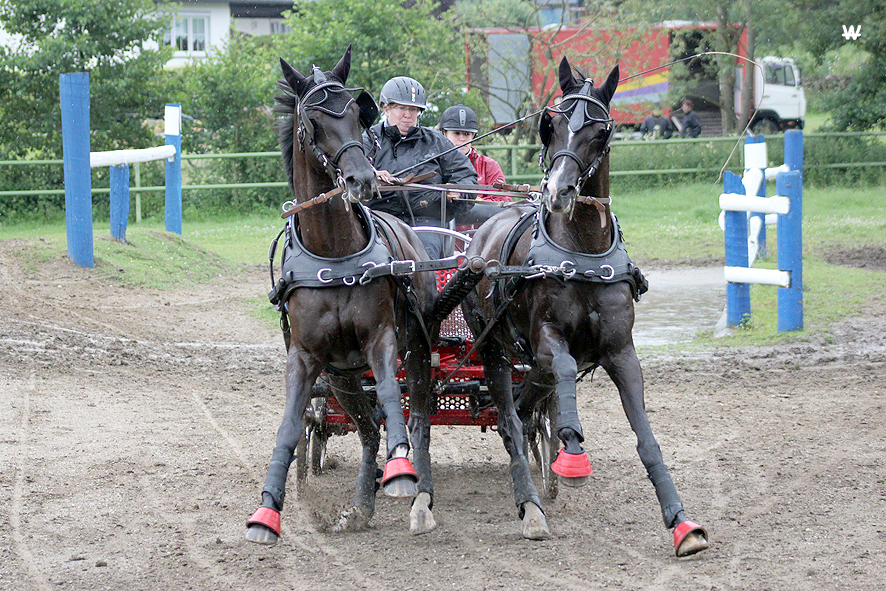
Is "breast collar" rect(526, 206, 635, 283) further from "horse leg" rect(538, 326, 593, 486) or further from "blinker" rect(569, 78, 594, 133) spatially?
"blinker" rect(569, 78, 594, 133)

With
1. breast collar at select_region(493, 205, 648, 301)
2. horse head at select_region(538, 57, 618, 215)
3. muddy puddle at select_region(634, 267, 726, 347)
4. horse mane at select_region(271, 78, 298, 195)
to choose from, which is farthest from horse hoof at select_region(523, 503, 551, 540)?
muddy puddle at select_region(634, 267, 726, 347)

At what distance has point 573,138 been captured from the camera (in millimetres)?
3980

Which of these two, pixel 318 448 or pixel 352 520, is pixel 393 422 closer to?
pixel 352 520

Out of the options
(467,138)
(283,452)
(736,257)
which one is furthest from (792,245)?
(283,452)

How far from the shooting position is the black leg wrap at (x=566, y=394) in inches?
154

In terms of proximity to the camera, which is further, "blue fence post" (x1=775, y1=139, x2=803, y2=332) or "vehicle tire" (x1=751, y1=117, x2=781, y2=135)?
"vehicle tire" (x1=751, y1=117, x2=781, y2=135)

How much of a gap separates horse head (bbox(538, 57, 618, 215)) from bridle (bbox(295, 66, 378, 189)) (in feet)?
2.64

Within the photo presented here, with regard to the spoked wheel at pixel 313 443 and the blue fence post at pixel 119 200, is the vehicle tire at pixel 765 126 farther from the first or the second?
the spoked wheel at pixel 313 443

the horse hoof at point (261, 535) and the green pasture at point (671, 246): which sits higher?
the green pasture at point (671, 246)

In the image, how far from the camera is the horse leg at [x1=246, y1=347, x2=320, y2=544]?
3.73 m

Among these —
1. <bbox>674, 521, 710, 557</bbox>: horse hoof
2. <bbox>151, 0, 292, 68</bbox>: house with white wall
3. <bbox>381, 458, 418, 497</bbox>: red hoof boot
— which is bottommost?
<bbox>674, 521, 710, 557</bbox>: horse hoof

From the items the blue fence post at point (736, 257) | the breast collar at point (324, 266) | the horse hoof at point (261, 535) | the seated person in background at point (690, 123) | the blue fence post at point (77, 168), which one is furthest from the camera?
the seated person in background at point (690, 123)

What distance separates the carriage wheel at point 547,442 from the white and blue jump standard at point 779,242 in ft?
12.2

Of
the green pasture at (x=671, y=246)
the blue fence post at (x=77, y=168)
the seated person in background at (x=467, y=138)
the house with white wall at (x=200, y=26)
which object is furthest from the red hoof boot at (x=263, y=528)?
the house with white wall at (x=200, y=26)
